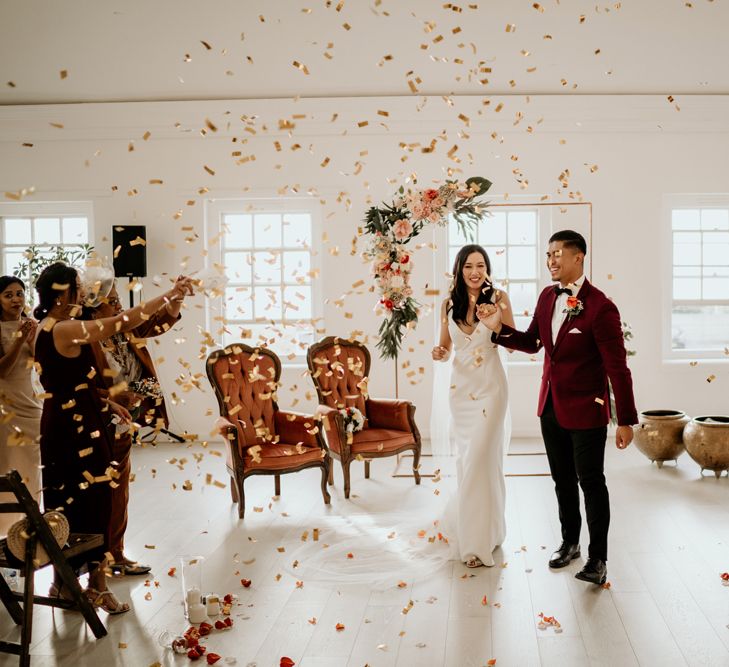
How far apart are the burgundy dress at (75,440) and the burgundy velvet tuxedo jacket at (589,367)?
237 cm

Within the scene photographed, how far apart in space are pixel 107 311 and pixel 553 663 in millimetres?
2905

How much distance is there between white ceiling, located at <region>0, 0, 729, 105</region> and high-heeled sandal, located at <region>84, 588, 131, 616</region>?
13.2 ft

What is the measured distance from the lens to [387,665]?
335 cm

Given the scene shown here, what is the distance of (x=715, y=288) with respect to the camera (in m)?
8.99

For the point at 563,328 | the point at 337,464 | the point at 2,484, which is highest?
the point at 563,328

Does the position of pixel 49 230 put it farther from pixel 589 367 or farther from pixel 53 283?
pixel 589 367

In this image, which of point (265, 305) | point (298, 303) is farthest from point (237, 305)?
point (298, 303)

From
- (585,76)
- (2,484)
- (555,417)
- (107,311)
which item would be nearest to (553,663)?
(555,417)

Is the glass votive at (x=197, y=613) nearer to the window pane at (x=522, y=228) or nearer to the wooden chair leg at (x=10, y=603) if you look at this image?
the wooden chair leg at (x=10, y=603)

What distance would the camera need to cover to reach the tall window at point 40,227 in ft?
29.6

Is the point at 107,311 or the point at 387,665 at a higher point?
the point at 107,311

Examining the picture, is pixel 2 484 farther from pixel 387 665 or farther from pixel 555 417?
pixel 555 417

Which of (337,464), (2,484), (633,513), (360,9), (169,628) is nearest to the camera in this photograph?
(2,484)

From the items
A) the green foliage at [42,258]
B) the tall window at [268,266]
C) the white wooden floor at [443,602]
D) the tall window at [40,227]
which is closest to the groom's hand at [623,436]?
the white wooden floor at [443,602]
